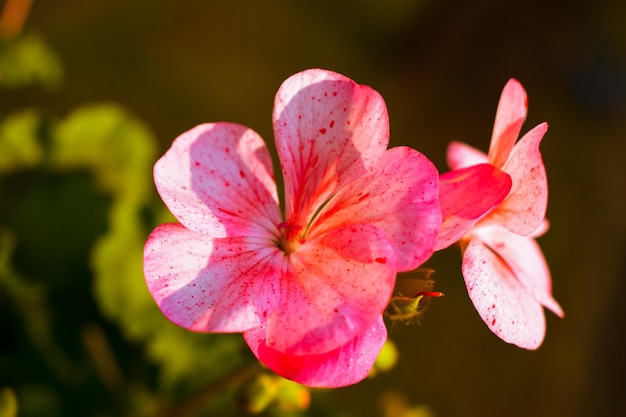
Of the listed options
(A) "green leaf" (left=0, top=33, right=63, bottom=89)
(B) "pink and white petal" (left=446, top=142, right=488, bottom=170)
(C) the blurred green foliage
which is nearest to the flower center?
(B) "pink and white petal" (left=446, top=142, right=488, bottom=170)

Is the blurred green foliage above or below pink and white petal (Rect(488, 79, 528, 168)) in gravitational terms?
below

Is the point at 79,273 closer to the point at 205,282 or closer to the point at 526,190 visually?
the point at 205,282

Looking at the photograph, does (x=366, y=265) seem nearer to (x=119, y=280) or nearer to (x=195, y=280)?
(x=195, y=280)

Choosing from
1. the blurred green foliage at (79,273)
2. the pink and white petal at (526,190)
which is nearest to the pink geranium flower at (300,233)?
the pink and white petal at (526,190)

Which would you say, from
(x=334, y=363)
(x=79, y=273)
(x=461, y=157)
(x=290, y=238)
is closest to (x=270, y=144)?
(x=79, y=273)

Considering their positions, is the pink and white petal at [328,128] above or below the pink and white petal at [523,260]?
above

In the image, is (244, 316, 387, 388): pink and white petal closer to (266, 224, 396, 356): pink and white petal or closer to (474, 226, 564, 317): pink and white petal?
(266, 224, 396, 356): pink and white petal

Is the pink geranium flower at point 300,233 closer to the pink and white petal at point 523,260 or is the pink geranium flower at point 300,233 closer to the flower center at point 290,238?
the flower center at point 290,238

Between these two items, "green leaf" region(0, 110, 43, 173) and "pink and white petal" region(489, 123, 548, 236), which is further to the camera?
"green leaf" region(0, 110, 43, 173)
